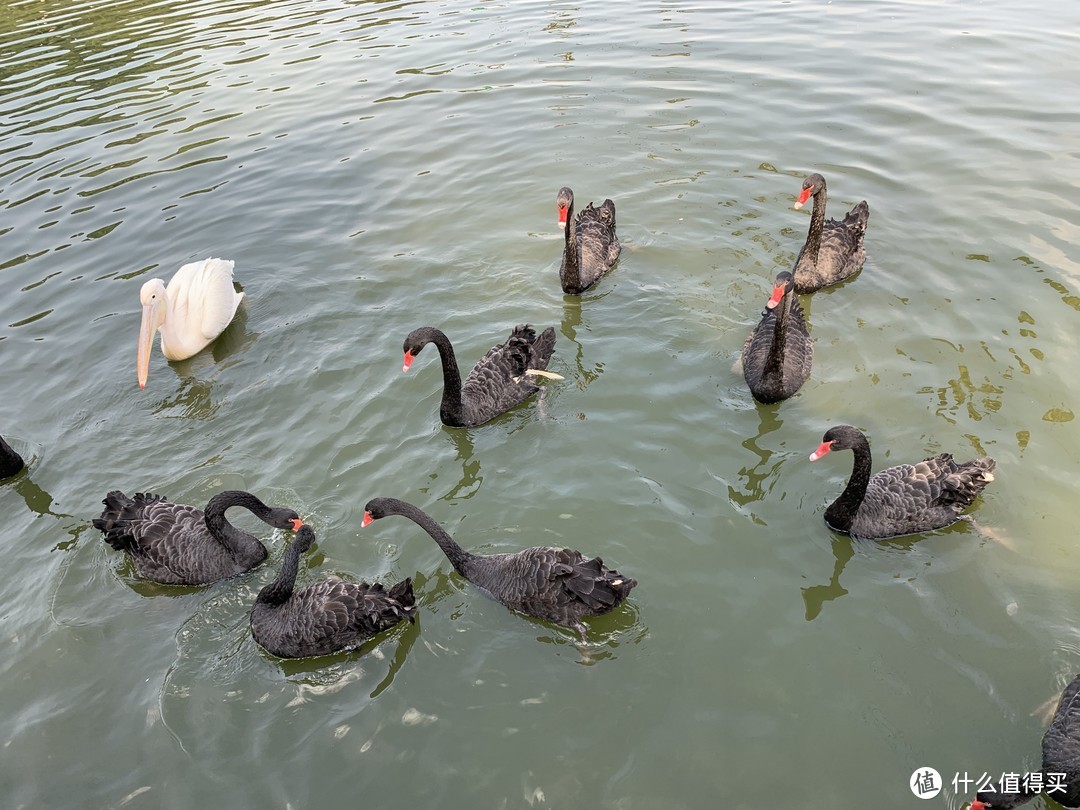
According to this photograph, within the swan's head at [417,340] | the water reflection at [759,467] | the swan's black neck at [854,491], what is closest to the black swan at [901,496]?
the swan's black neck at [854,491]

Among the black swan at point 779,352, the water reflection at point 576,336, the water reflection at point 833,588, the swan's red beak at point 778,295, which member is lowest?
the water reflection at point 833,588

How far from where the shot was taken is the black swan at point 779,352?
21.9ft

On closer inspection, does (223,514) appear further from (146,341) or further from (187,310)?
(187,310)

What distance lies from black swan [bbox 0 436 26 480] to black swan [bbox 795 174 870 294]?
306 inches

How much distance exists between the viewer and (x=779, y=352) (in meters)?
6.59

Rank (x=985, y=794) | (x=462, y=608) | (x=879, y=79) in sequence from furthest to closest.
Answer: (x=879, y=79) < (x=462, y=608) < (x=985, y=794)

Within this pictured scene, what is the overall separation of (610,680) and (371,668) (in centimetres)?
159

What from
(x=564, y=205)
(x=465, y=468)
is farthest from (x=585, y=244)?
(x=465, y=468)

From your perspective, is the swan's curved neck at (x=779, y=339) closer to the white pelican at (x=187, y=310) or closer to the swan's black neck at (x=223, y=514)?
the swan's black neck at (x=223, y=514)

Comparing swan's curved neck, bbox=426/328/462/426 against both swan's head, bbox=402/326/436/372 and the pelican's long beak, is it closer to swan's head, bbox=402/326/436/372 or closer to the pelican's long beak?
swan's head, bbox=402/326/436/372

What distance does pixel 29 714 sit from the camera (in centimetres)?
508

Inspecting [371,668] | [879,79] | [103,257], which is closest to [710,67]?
[879,79]

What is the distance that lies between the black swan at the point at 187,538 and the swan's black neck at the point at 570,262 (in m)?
4.16

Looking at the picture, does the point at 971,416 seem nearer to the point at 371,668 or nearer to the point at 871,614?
the point at 871,614
